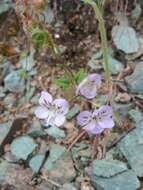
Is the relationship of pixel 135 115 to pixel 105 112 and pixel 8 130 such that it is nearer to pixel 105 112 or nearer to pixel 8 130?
pixel 105 112

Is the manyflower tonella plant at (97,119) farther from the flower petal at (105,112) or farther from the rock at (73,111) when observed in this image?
the rock at (73,111)

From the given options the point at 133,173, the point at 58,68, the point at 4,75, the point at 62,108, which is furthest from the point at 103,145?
the point at 4,75

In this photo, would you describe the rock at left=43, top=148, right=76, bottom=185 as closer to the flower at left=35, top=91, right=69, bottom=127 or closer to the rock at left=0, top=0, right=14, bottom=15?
the flower at left=35, top=91, right=69, bottom=127

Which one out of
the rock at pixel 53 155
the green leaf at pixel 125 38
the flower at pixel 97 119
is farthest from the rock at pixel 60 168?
the green leaf at pixel 125 38

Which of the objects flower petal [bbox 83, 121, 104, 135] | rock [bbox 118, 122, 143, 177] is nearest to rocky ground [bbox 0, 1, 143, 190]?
rock [bbox 118, 122, 143, 177]

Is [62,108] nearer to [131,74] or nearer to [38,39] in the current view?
[38,39]

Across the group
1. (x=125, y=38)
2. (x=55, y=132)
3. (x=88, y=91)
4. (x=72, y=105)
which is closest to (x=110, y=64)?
(x=125, y=38)

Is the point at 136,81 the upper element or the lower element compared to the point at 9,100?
upper
